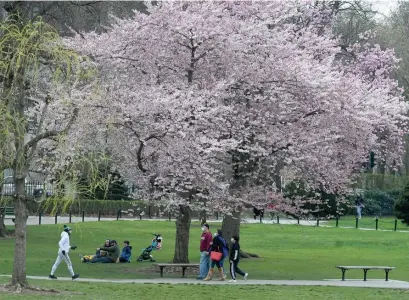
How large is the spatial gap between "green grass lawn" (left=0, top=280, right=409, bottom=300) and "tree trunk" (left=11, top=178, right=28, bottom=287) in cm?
92

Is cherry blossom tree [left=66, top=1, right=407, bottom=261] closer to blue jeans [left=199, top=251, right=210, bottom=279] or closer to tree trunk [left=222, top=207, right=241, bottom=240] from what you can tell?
tree trunk [left=222, top=207, right=241, bottom=240]

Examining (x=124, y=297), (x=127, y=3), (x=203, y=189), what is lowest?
(x=124, y=297)

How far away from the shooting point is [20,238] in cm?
2325

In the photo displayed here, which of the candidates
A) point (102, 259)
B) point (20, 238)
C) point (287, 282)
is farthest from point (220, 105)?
point (20, 238)

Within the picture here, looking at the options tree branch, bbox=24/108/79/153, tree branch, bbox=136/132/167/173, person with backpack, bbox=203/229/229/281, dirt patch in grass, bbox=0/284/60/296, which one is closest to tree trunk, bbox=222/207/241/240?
tree branch, bbox=136/132/167/173

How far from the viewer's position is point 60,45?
23109 mm

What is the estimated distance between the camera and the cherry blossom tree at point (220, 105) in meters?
28.4

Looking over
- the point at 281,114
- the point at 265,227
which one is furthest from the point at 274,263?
the point at 265,227

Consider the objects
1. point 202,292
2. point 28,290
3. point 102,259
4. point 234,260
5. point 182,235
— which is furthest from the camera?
point 102,259

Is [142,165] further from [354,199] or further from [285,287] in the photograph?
[354,199]

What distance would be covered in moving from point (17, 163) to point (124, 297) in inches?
154

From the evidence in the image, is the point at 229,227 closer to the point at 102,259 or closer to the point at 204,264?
the point at 102,259

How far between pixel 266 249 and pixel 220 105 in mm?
14064

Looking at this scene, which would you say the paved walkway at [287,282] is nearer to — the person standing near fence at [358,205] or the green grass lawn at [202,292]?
the green grass lawn at [202,292]
